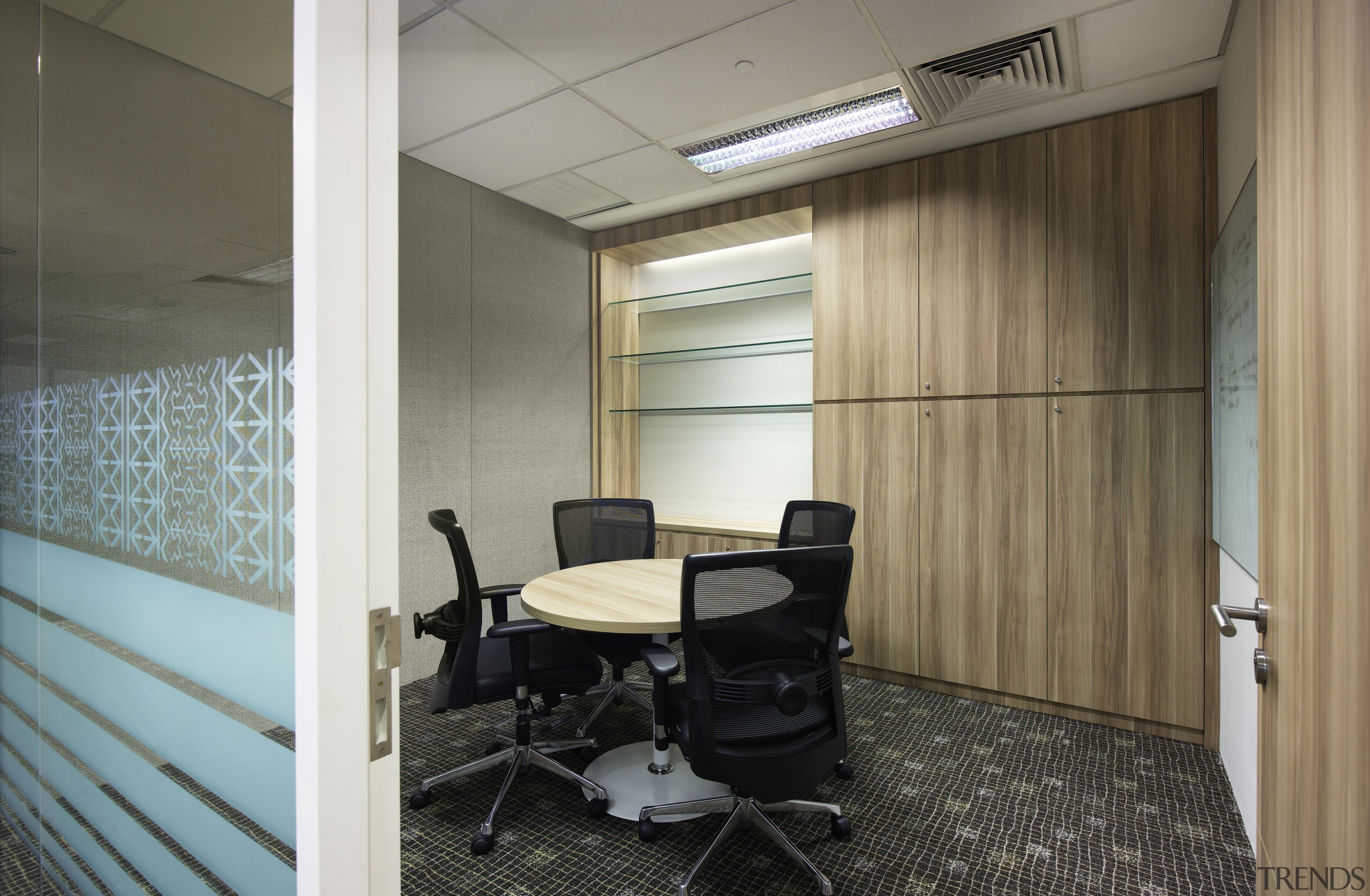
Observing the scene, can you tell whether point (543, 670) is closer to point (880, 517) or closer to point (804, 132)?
point (880, 517)

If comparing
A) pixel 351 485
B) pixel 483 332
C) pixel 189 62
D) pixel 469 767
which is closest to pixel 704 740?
pixel 469 767

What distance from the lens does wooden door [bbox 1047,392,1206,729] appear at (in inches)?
111

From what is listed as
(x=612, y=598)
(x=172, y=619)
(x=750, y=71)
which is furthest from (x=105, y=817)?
(x=750, y=71)

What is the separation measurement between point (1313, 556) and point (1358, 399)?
0.23m

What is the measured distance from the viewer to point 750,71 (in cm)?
264

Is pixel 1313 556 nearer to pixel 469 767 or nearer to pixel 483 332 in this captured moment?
pixel 469 767

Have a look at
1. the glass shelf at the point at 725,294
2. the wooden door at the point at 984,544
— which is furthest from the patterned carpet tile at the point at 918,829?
the glass shelf at the point at 725,294

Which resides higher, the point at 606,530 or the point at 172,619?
the point at 172,619

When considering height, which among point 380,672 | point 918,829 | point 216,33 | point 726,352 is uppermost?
point 726,352

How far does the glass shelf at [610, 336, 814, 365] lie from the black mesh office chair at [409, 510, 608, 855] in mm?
2321

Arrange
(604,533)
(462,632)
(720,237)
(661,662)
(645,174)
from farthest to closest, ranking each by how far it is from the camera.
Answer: (720,237)
(645,174)
(604,533)
(462,632)
(661,662)

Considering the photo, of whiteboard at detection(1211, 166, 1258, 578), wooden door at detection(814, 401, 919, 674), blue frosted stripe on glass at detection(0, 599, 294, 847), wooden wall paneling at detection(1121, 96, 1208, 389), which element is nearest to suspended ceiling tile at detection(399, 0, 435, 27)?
blue frosted stripe on glass at detection(0, 599, 294, 847)

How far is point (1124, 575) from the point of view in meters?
2.95

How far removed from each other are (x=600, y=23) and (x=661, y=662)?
2.28 m
